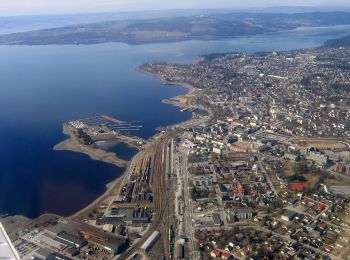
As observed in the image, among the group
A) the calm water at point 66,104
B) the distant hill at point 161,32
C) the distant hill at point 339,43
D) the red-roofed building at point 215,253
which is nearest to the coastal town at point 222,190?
the red-roofed building at point 215,253

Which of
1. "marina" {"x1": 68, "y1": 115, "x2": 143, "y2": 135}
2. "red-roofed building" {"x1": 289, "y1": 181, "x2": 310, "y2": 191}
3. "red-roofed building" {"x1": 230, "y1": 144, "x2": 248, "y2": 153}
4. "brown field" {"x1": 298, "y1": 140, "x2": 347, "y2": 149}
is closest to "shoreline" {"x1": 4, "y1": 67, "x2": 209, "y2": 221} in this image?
"marina" {"x1": 68, "y1": 115, "x2": 143, "y2": 135}

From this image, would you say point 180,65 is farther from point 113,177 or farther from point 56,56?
point 113,177

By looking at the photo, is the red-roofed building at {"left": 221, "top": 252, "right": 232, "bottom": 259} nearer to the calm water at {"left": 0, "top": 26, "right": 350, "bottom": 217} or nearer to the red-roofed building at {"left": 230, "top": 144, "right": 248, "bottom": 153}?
the calm water at {"left": 0, "top": 26, "right": 350, "bottom": 217}

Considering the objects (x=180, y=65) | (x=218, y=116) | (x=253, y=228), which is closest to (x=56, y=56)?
(x=180, y=65)

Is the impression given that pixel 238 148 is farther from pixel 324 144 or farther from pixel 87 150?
pixel 87 150

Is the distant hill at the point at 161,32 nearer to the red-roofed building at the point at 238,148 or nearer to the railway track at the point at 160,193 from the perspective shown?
the railway track at the point at 160,193
